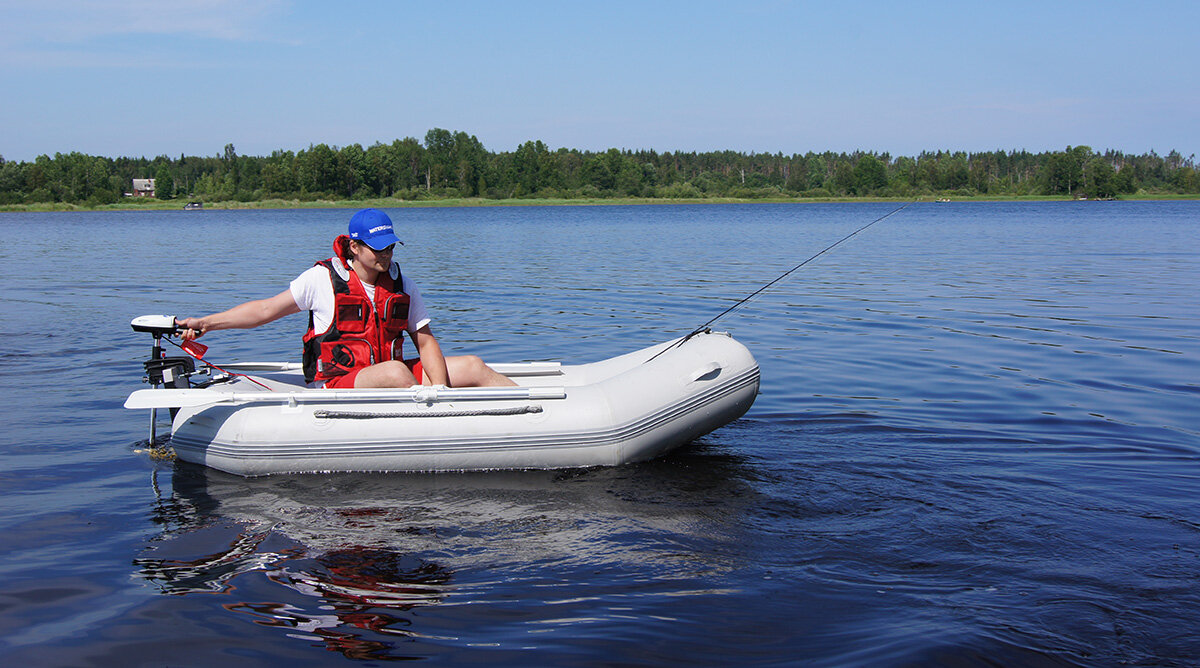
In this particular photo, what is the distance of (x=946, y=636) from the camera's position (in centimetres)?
315

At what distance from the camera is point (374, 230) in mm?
4797

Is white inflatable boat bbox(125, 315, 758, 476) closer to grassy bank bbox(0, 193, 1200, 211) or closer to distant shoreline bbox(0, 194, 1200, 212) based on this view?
distant shoreline bbox(0, 194, 1200, 212)

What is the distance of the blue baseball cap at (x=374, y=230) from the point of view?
4.79m

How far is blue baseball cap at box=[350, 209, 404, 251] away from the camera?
479 cm

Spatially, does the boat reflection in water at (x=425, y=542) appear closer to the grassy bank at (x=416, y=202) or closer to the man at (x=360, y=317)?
the man at (x=360, y=317)

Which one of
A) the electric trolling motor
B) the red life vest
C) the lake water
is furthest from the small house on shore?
the red life vest

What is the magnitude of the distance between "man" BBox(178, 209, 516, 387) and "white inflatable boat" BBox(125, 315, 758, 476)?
22 cm

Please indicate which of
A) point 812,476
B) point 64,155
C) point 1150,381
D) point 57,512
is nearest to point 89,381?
point 57,512

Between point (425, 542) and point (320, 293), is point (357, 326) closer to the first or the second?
point (320, 293)

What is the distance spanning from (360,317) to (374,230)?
543mm

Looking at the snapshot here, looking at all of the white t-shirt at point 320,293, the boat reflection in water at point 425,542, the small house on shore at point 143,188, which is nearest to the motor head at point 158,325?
the white t-shirt at point 320,293

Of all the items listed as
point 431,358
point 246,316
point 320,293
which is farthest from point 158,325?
point 431,358

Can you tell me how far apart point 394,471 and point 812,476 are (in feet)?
7.68

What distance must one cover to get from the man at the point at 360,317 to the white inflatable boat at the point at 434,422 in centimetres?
22
